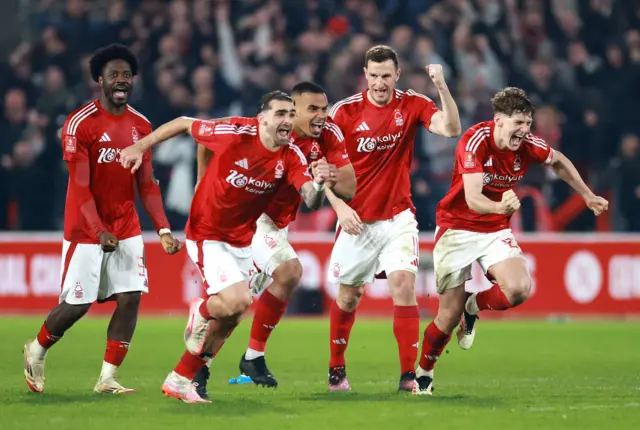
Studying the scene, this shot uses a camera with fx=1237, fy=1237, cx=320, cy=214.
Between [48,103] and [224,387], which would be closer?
[224,387]

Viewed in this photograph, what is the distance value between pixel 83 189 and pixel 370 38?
35.1ft

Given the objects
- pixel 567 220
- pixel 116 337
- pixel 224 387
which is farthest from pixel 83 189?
pixel 567 220

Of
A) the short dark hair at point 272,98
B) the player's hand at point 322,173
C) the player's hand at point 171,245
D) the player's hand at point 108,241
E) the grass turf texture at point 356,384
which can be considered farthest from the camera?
the player's hand at point 108,241

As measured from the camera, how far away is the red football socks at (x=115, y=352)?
356 inches

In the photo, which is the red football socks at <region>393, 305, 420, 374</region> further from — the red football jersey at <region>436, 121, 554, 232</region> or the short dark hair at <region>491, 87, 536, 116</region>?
the short dark hair at <region>491, 87, 536, 116</region>

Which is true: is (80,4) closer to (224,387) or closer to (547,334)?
(547,334)

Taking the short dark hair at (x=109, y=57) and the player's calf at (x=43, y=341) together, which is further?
the short dark hair at (x=109, y=57)

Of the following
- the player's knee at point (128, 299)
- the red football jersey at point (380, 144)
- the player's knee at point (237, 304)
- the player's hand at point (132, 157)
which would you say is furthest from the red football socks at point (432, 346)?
the player's hand at point (132, 157)

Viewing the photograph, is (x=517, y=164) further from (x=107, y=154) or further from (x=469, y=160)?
(x=107, y=154)

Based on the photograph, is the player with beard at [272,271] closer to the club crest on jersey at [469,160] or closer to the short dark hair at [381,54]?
the short dark hair at [381,54]

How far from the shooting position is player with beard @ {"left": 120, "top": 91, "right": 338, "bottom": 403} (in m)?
8.09

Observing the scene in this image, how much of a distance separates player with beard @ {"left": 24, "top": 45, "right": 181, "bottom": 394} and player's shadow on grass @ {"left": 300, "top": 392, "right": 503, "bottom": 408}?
1.47m

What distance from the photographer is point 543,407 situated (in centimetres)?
800

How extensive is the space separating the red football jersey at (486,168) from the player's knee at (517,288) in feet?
1.67
